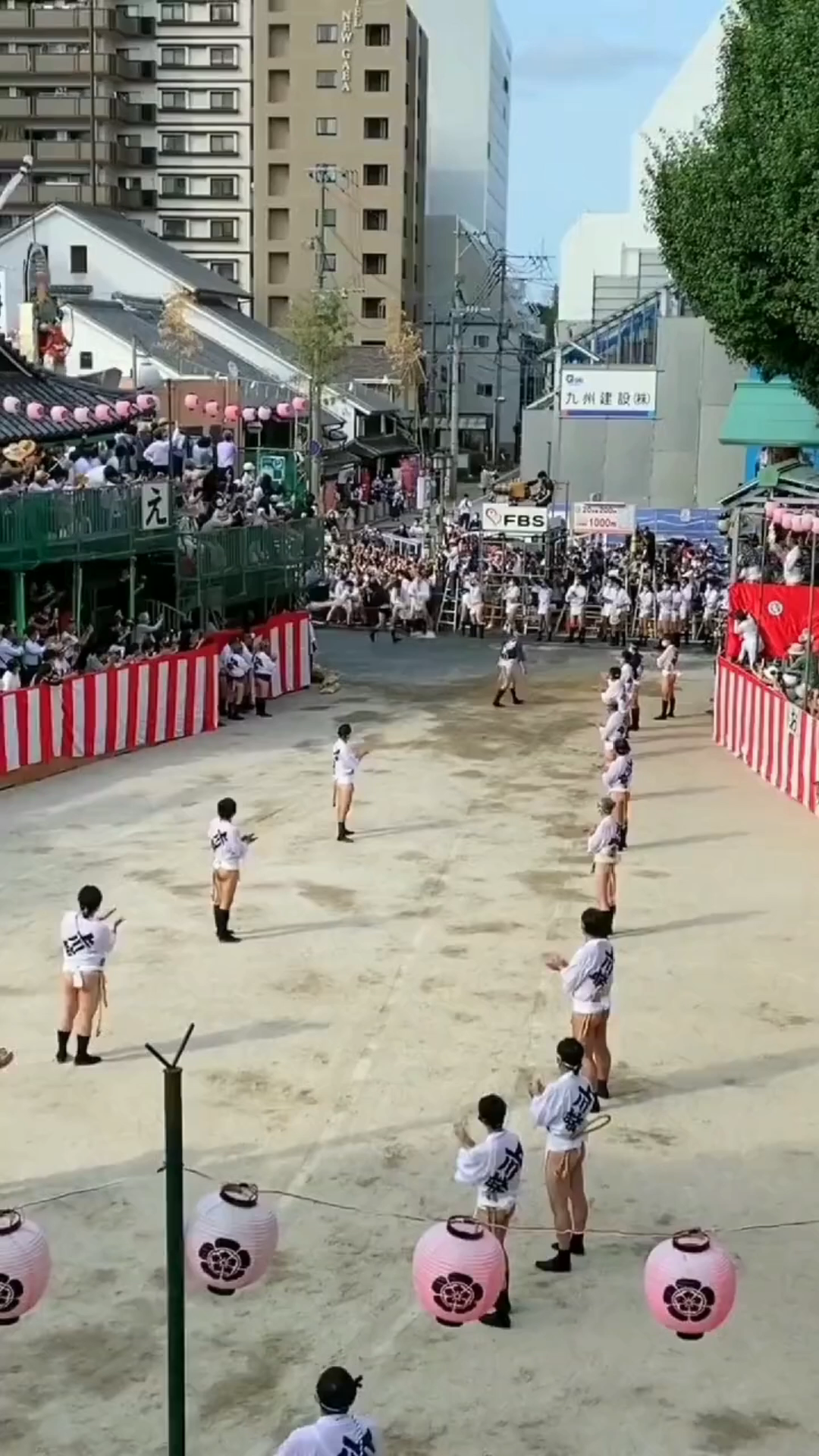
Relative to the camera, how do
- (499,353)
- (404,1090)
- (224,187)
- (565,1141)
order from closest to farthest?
(565,1141)
(404,1090)
(224,187)
(499,353)

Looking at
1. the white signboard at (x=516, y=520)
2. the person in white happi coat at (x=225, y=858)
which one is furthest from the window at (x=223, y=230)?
the person in white happi coat at (x=225, y=858)

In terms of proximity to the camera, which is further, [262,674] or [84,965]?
[262,674]

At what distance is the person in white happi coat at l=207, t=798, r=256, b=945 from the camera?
14.7m

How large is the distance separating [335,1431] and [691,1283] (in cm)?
240

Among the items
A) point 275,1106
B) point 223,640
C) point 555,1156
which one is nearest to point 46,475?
point 223,640

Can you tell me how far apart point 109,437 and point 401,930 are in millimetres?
19125

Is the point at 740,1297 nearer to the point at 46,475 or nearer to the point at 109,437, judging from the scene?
the point at 46,475

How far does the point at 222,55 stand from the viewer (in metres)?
73.2

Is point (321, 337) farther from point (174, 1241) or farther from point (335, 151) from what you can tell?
point (174, 1241)

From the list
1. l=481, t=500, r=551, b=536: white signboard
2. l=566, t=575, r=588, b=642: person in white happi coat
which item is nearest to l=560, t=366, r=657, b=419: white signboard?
l=481, t=500, r=551, b=536: white signboard

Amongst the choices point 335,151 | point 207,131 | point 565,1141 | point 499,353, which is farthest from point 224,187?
point 565,1141

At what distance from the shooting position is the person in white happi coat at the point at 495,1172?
8.49 metres

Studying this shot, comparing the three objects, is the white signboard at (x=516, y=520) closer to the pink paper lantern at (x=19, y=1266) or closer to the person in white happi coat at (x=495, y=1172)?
the person in white happi coat at (x=495, y=1172)

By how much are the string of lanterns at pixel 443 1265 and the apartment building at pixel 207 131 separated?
71.9 metres
